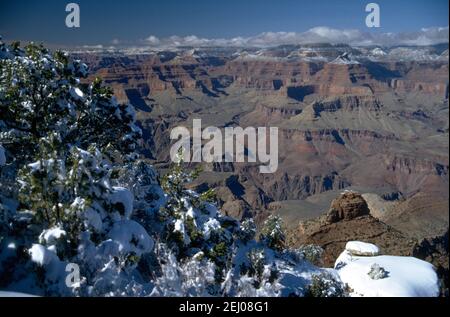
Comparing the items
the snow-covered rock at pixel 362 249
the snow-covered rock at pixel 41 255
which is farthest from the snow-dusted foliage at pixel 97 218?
the snow-covered rock at pixel 362 249

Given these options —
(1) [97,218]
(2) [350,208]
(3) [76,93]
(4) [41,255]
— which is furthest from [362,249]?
(2) [350,208]

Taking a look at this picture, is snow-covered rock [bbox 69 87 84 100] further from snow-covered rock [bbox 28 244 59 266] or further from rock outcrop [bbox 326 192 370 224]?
rock outcrop [bbox 326 192 370 224]

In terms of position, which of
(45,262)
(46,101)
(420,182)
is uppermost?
(46,101)

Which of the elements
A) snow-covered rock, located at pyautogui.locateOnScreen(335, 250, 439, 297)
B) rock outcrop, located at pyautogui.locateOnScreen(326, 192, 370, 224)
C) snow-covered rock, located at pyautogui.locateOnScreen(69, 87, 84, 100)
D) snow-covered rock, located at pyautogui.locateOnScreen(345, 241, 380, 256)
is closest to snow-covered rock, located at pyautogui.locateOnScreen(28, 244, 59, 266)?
snow-covered rock, located at pyautogui.locateOnScreen(69, 87, 84, 100)

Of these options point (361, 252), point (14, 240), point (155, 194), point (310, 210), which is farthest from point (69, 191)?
point (310, 210)

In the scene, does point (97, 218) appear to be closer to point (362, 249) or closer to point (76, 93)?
point (76, 93)
